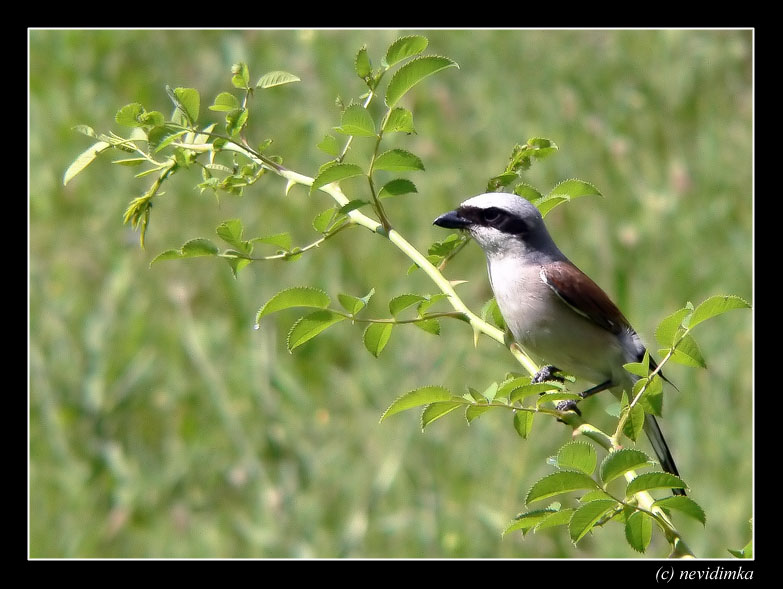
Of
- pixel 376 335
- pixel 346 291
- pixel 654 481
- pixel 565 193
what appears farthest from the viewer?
pixel 346 291

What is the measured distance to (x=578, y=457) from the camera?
74.0 inches

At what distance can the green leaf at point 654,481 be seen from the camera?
5.98 ft

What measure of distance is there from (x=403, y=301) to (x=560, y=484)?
56 centimetres

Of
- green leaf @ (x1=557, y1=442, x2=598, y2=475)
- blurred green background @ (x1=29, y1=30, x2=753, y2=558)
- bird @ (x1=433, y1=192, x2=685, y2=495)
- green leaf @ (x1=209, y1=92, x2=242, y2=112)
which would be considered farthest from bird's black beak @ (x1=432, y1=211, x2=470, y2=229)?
blurred green background @ (x1=29, y1=30, x2=753, y2=558)

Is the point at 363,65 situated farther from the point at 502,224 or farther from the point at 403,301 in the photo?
the point at 502,224

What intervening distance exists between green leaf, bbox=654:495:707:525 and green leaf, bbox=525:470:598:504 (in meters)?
0.14

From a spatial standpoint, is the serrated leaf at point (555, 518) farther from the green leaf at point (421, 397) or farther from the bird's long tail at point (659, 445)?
the bird's long tail at point (659, 445)

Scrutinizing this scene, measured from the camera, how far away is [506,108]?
7.37m

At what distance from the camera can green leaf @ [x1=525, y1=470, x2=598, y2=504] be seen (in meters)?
1.88

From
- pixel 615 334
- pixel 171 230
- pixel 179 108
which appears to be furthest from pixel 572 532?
pixel 171 230

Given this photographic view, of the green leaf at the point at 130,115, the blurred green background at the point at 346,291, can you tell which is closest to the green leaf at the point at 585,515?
the green leaf at the point at 130,115

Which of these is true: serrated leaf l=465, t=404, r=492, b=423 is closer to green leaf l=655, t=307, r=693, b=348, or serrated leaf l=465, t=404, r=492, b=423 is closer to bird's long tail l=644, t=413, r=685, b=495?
green leaf l=655, t=307, r=693, b=348

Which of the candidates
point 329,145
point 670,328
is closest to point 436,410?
point 670,328

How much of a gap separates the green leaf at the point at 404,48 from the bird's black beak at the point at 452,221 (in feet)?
3.04
